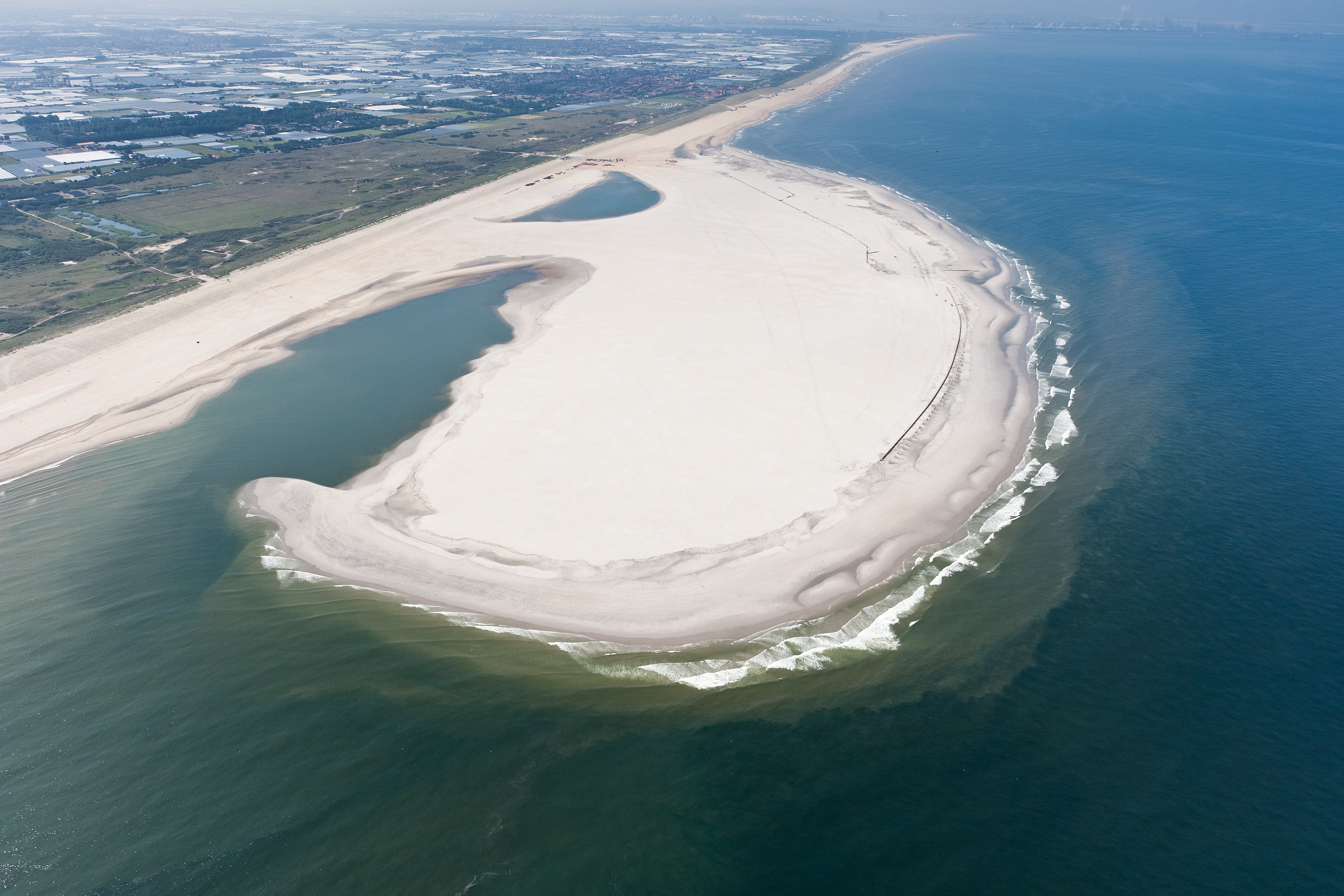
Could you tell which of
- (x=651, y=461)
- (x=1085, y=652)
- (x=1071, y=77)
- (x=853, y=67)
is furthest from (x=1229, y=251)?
(x=853, y=67)

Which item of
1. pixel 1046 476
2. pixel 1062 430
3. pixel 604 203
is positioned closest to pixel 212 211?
pixel 604 203

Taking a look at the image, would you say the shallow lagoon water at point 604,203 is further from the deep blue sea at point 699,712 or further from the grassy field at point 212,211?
the deep blue sea at point 699,712

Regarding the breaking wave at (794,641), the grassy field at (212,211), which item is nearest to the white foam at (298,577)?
the breaking wave at (794,641)

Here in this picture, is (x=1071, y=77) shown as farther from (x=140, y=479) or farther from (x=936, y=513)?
(x=140, y=479)

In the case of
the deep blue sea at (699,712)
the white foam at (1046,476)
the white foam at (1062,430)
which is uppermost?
the white foam at (1062,430)

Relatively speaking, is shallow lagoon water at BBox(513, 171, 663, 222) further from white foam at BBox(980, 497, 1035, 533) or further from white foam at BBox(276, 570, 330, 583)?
white foam at BBox(980, 497, 1035, 533)

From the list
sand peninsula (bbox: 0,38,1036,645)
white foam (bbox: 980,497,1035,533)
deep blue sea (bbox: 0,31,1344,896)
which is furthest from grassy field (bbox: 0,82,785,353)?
white foam (bbox: 980,497,1035,533)
